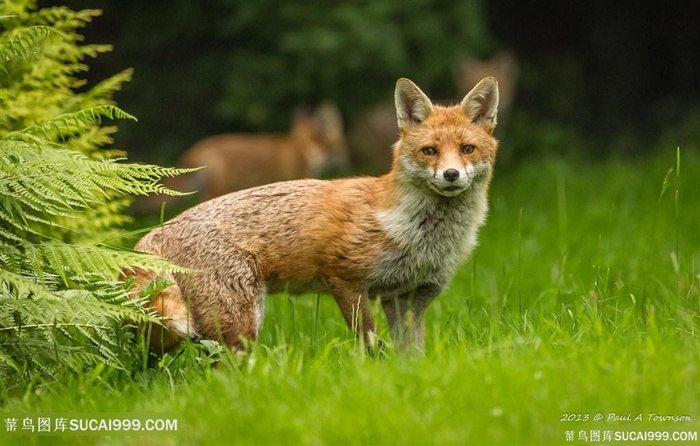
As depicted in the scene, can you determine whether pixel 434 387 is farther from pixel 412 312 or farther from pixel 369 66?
pixel 369 66

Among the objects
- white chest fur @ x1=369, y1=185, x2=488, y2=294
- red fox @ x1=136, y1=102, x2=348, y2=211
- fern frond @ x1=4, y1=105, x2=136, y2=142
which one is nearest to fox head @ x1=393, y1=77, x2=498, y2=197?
white chest fur @ x1=369, y1=185, x2=488, y2=294

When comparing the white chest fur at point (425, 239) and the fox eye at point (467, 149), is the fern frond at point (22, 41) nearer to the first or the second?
the white chest fur at point (425, 239)

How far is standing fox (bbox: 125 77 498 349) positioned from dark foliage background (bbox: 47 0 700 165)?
5.29 metres

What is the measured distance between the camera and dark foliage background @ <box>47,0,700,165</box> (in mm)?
11164

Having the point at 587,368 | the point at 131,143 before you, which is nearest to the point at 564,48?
the point at 131,143

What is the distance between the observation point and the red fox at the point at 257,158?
37.4ft

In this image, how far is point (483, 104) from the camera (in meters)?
5.85

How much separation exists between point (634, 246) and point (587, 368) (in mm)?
5383

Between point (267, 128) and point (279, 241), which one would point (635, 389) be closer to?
point (279, 241)

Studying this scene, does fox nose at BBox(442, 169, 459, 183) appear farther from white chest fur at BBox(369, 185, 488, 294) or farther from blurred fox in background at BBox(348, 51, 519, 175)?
blurred fox in background at BBox(348, 51, 519, 175)

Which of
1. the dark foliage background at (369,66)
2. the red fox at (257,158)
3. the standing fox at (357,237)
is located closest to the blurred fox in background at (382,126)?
the dark foliage background at (369,66)

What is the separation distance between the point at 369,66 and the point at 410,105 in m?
5.65

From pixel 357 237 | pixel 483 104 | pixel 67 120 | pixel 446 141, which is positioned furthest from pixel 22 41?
pixel 483 104

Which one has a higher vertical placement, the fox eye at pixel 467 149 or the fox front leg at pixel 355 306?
the fox eye at pixel 467 149
